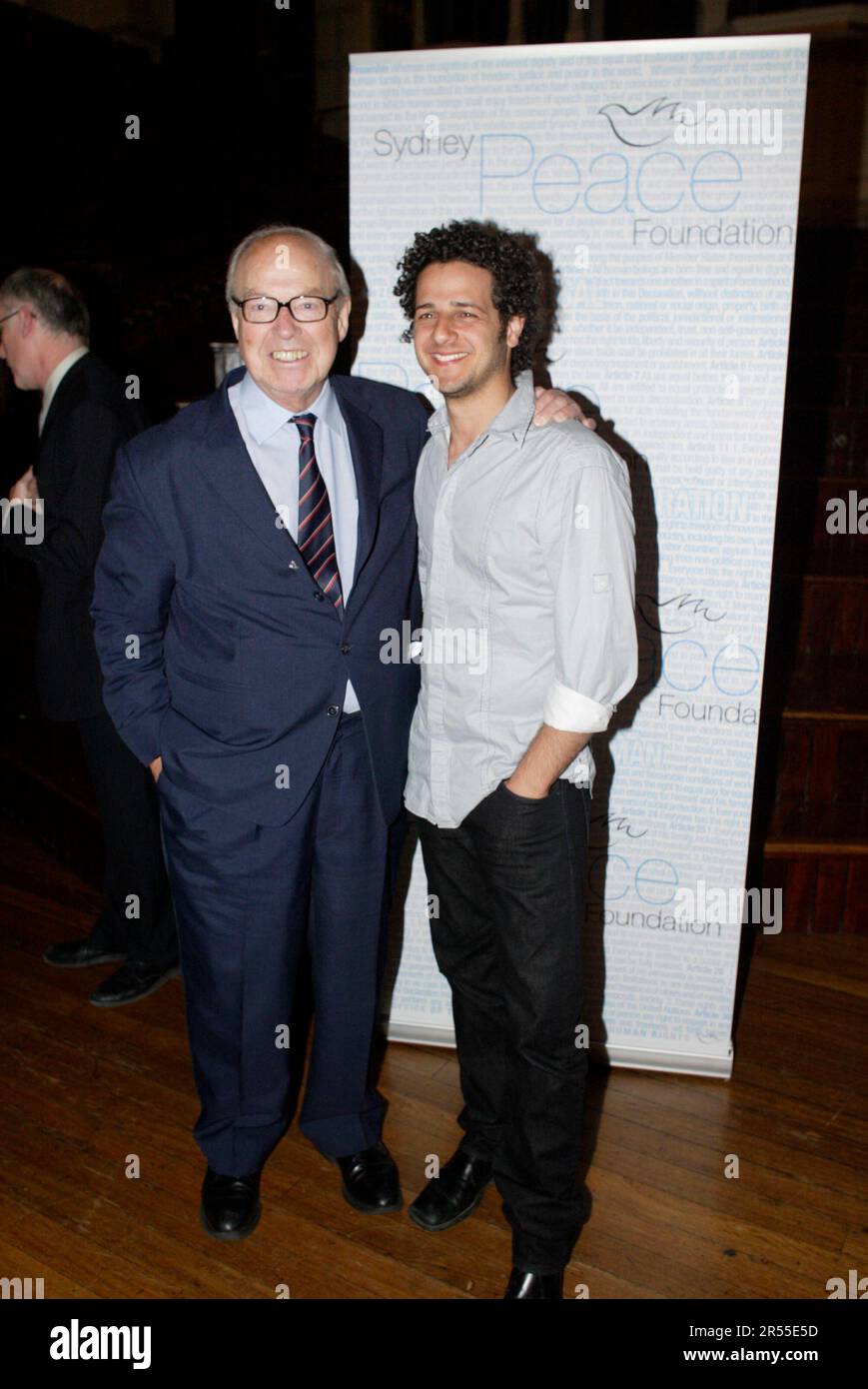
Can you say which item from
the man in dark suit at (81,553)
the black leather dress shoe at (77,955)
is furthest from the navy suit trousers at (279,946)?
the black leather dress shoe at (77,955)

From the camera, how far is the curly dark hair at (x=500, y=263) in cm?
174

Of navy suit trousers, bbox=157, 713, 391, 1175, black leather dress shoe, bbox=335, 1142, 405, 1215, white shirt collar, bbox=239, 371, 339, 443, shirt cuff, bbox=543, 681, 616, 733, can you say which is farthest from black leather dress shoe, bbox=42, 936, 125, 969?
shirt cuff, bbox=543, 681, 616, 733

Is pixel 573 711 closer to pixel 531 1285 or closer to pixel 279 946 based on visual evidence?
pixel 279 946

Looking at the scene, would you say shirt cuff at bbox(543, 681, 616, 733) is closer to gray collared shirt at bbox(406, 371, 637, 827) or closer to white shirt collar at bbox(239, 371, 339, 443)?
gray collared shirt at bbox(406, 371, 637, 827)

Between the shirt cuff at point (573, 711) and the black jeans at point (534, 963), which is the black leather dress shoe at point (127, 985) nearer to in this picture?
the black jeans at point (534, 963)

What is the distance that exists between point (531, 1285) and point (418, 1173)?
1.39 feet

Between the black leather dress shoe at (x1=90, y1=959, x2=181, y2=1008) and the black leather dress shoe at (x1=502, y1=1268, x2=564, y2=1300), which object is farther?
the black leather dress shoe at (x1=90, y1=959, x2=181, y2=1008)

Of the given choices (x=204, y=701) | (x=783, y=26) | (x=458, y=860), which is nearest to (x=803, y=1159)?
(x=458, y=860)

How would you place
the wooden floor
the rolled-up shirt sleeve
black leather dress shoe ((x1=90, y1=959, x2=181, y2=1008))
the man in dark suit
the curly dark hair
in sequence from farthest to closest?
1. black leather dress shoe ((x1=90, y1=959, x2=181, y2=1008))
2. the man in dark suit
3. the wooden floor
4. the curly dark hair
5. the rolled-up shirt sleeve

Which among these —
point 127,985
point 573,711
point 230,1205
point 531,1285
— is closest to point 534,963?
point 573,711

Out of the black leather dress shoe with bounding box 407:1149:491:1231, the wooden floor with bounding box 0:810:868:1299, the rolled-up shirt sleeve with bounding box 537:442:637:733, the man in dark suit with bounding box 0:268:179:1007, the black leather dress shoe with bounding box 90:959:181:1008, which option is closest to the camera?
the rolled-up shirt sleeve with bounding box 537:442:637:733

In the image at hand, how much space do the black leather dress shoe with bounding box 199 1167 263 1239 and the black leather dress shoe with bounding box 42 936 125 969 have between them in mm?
1003

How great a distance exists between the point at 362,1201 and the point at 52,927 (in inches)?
57.6

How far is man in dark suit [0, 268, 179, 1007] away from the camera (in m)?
2.59
